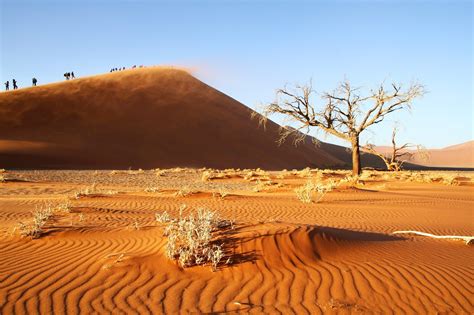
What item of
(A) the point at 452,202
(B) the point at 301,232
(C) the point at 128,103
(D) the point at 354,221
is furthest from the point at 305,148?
(B) the point at 301,232

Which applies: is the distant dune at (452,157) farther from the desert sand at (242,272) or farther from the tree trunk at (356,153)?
the desert sand at (242,272)

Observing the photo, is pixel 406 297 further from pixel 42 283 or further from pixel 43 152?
pixel 43 152

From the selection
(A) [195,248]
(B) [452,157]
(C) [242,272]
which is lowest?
(C) [242,272]

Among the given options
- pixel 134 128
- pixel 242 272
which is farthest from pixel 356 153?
pixel 134 128

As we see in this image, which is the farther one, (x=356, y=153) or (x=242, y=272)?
(x=356, y=153)

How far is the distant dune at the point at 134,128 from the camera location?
132 ft

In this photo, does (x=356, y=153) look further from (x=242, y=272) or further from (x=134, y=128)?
(x=134, y=128)

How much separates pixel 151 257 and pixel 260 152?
49.4 m

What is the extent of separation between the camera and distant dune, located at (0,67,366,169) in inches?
1578

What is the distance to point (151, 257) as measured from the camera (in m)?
5.71

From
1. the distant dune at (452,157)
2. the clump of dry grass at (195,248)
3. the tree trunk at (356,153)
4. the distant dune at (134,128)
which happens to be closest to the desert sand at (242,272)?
the clump of dry grass at (195,248)

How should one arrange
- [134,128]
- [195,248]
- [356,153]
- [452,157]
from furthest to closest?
[452,157] < [134,128] < [356,153] < [195,248]

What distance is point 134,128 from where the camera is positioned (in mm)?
49812

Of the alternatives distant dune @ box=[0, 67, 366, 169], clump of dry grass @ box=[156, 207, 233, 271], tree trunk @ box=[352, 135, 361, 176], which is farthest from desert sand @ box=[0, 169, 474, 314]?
distant dune @ box=[0, 67, 366, 169]
